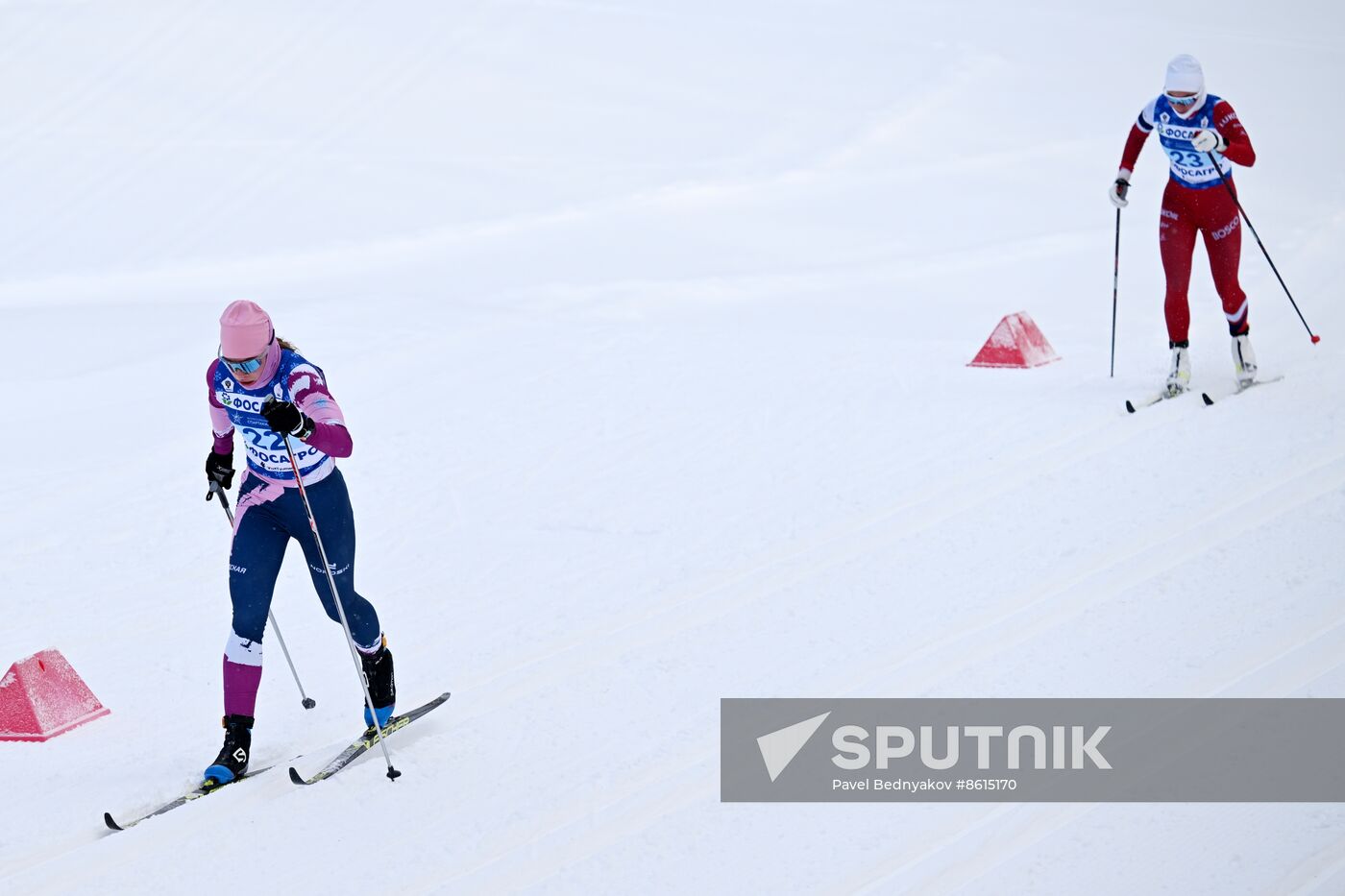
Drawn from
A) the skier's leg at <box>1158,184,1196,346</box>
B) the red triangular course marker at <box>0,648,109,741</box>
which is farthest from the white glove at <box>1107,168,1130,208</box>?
the red triangular course marker at <box>0,648,109,741</box>

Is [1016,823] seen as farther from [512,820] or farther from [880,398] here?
[880,398]

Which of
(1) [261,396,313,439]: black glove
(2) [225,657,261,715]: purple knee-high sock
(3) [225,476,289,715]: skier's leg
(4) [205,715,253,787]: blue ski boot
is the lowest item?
(4) [205,715,253,787]: blue ski boot

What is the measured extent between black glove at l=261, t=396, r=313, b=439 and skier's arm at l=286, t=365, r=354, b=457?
0.15 feet

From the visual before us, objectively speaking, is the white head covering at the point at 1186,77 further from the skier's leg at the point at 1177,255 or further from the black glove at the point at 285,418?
the black glove at the point at 285,418

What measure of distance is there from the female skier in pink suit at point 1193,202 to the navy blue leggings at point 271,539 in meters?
5.18

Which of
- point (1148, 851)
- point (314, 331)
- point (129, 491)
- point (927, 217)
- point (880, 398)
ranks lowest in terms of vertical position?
point (1148, 851)

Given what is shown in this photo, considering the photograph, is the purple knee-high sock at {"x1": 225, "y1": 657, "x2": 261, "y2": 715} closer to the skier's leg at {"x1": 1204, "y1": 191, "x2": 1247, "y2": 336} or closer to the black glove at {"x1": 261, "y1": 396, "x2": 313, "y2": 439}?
the black glove at {"x1": 261, "y1": 396, "x2": 313, "y2": 439}

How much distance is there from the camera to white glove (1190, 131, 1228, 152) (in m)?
8.07

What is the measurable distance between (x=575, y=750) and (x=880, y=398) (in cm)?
438

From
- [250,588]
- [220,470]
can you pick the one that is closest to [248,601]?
[250,588]

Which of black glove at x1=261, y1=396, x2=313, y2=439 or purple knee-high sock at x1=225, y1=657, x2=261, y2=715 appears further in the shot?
purple knee-high sock at x1=225, y1=657, x2=261, y2=715

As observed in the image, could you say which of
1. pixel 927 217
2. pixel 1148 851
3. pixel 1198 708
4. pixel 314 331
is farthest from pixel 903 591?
pixel 927 217

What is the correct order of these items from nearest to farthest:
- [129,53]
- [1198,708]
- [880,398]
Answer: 1. [1198,708]
2. [880,398]
3. [129,53]

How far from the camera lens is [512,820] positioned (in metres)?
4.80
